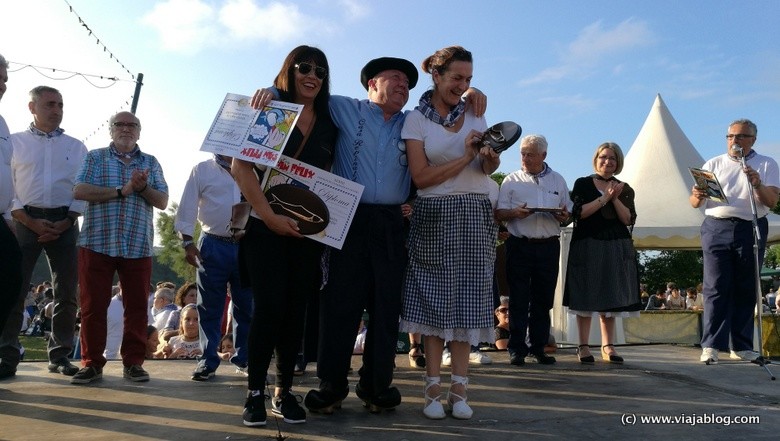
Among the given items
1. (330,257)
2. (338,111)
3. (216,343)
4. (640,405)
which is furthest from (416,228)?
(216,343)

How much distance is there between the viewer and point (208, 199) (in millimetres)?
4965

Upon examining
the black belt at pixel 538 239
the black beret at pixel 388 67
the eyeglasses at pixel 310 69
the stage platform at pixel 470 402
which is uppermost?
the black beret at pixel 388 67

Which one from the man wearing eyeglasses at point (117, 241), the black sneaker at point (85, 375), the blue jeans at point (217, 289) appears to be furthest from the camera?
the blue jeans at point (217, 289)

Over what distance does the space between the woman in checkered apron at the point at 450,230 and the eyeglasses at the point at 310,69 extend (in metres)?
0.52

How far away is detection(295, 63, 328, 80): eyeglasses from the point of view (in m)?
3.35

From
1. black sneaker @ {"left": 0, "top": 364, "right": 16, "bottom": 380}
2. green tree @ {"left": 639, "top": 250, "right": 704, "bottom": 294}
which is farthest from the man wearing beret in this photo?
green tree @ {"left": 639, "top": 250, "right": 704, "bottom": 294}

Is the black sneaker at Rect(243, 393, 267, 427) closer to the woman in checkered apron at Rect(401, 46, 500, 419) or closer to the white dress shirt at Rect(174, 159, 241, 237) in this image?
the woman in checkered apron at Rect(401, 46, 500, 419)

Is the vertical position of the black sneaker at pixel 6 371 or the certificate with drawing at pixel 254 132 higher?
the certificate with drawing at pixel 254 132

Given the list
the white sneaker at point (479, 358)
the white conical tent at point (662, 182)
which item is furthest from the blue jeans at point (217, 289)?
the white conical tent at point (662, 182)

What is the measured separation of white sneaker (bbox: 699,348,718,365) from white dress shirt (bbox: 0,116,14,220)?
5.23 metres

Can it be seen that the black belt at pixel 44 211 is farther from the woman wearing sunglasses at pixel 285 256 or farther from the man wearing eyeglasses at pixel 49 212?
the woman wearing sunglasses at pixel 285 256

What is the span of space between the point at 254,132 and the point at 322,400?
1399mm

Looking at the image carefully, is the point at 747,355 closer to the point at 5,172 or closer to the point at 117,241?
the point at 117,241

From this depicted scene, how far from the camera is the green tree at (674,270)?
171 ft
